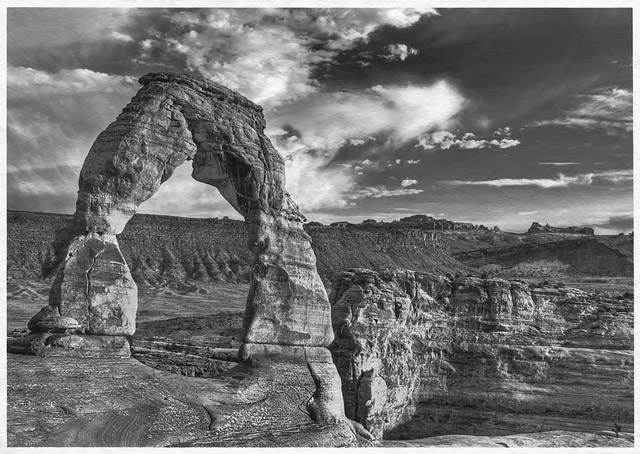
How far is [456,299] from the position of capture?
3042cm

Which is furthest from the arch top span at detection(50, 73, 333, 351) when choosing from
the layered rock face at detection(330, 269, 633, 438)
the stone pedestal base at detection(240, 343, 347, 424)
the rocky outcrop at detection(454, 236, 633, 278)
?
the rocky outcrop at detection(454, 236, 633, 278)

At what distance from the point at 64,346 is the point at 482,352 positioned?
19082 millimetres

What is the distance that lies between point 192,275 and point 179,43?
206ft

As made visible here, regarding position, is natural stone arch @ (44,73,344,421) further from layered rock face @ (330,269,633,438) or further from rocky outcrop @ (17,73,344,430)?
layered rock face @ (330,269,633,438)

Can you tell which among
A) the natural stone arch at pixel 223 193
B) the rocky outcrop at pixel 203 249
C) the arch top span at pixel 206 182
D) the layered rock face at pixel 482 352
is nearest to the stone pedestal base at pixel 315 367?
the natural stone arch at pixel 223 193

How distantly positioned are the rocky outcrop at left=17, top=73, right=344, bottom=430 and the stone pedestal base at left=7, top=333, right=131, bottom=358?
9.9 inches

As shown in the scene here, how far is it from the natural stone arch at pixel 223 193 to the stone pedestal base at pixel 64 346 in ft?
0.83

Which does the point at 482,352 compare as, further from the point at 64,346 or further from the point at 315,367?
the point at 64,346

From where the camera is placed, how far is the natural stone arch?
15.6m

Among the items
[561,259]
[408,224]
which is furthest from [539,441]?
[408,224]

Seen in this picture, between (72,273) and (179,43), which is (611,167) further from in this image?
(72,273)

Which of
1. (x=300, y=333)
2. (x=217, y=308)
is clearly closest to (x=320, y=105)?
(x=300, y=333)

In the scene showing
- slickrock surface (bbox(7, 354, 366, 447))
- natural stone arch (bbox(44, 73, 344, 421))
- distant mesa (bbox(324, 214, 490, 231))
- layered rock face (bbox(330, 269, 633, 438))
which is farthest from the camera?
distant mesa (bbox(324, 214, 490, 231))

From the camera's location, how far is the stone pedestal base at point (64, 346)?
14.5 metres
